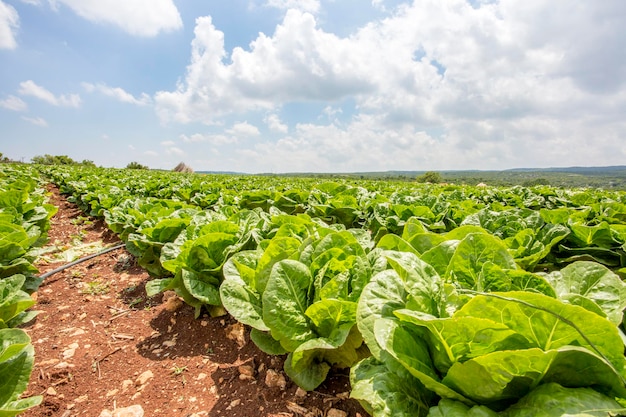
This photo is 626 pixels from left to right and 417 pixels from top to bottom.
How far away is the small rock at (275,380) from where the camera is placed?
2.25 m

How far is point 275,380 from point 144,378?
114cm

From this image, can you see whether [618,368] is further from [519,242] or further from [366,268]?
[519,242]

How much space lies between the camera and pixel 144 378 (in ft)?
8.33

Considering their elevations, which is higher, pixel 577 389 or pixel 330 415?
pixel 577 389

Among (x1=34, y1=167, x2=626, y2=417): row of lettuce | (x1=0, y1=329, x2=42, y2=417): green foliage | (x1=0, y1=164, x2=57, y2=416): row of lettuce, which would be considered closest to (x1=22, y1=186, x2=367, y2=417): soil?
(x1=34, y1=167, x2=626, y2=417): row of lettuce

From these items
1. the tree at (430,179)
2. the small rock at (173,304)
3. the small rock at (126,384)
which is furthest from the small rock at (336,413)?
the tree at (430,179)

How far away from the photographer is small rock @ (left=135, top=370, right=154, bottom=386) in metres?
2.51

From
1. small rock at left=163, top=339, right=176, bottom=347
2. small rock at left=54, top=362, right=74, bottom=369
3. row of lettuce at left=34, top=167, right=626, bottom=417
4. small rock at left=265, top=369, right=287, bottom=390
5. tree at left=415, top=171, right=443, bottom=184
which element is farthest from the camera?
tree at left=415, top=171, right=443, bottom=184

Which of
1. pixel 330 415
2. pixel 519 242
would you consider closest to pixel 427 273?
pixel 330 415

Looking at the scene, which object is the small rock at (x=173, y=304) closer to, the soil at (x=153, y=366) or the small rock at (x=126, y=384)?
the soil at (x=153, y=366)

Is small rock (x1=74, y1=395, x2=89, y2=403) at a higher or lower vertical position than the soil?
lower

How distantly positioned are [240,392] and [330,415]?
0.72 meters

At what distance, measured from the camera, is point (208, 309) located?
124 inches

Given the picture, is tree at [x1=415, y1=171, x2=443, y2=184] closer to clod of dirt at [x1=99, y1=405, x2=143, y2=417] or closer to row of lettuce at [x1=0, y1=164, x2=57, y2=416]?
row of lettuce at [x1=0, y1=164, x2=57, y2=416]
